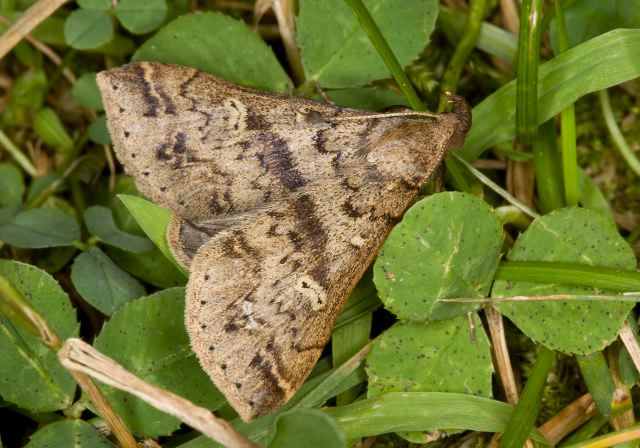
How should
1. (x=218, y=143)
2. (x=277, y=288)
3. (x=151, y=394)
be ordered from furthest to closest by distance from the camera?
(x=218, y=143) → (x=277, y=288) → (x=151, y=394)

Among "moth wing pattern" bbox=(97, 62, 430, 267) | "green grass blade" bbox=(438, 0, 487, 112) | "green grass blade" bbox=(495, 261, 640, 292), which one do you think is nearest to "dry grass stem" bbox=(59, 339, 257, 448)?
"moth wing pattern" bbox=(97, 62, 430, 267)

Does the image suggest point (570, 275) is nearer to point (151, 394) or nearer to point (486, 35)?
point (486, 35)

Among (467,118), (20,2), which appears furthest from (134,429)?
(20,2)

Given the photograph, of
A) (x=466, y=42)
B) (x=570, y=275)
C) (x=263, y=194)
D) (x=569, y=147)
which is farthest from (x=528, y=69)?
(x=263, y=194)

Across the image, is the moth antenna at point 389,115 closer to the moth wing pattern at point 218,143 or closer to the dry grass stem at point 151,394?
the moth wing pattern at point 218,143

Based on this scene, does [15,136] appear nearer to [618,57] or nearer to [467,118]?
[467,118]
